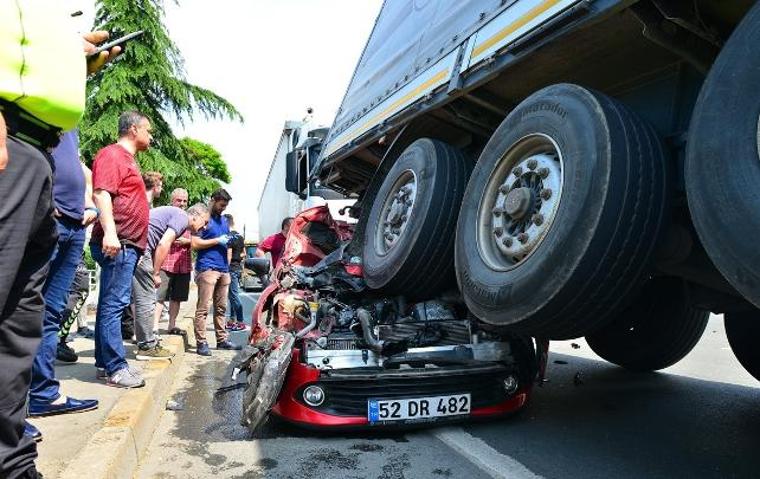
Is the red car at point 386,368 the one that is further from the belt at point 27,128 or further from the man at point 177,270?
the man at point 177,270

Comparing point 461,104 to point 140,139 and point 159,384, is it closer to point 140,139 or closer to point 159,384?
point 140,139

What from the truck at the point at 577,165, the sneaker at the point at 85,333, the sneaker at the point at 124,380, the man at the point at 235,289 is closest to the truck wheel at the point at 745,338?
the truck at the point at 577,165

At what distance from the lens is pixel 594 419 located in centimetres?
384

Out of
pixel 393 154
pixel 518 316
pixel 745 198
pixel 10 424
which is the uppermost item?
pixel 393 154

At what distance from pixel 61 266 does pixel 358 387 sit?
173 cm

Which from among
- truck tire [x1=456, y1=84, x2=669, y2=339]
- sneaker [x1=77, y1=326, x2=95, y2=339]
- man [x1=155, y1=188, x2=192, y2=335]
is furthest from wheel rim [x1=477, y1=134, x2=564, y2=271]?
sneaker [x1=77, y1=326, x2=95, y2=339]

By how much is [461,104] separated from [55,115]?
225 centimetres

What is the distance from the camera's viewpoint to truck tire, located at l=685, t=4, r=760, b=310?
1824 millimetres

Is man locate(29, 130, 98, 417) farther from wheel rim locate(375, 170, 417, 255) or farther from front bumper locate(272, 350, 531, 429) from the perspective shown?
wheel rim locate(375, 170, 417, 255)

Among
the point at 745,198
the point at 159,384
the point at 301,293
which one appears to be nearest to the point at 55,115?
the point at 745,198

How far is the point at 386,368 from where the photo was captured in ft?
11.0

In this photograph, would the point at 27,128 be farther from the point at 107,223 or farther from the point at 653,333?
the point at 653,333

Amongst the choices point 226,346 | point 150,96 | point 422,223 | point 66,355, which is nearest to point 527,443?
point 422,223

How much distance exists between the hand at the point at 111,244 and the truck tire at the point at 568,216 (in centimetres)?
214
